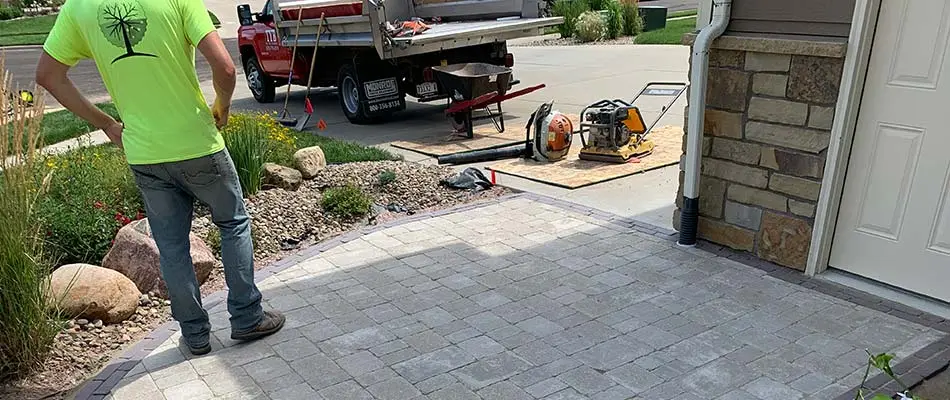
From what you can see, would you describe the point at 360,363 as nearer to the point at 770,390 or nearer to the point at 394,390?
the point at 394,390

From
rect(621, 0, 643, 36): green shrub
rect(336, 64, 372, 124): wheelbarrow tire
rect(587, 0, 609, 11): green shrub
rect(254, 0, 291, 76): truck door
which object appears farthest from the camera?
rect(587, 0, 609, 11): green shrub

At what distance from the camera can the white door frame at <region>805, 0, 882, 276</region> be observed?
3467 mm

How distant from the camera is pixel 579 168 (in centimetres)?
639

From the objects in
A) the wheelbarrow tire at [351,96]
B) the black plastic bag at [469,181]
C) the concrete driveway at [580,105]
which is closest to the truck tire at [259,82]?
the concrete driveway at [580,105]

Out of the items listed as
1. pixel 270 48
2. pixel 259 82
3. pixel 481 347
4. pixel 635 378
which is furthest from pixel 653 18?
pixel 635 378

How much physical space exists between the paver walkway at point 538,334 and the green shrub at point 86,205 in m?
1.11

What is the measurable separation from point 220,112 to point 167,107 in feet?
0.95

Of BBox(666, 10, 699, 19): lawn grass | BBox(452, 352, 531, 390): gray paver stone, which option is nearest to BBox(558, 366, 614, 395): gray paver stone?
BBox(452, 352, 531, 390): gray paver stone

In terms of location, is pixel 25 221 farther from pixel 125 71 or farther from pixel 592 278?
pixel 592 278

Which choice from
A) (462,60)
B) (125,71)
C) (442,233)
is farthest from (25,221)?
(462,60)

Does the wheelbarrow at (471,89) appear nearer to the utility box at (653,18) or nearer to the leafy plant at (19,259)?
the leafy plant at (19,259)

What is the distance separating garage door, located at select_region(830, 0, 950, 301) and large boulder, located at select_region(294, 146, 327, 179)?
405cm

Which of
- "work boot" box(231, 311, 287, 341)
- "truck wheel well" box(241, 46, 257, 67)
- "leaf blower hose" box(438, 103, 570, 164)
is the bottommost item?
"leaf blower hose" box(438, 103, 570, 164)

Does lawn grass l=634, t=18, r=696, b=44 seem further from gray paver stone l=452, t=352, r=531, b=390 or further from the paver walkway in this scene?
gray paver stone l=452, t=352, r=531, b=390
